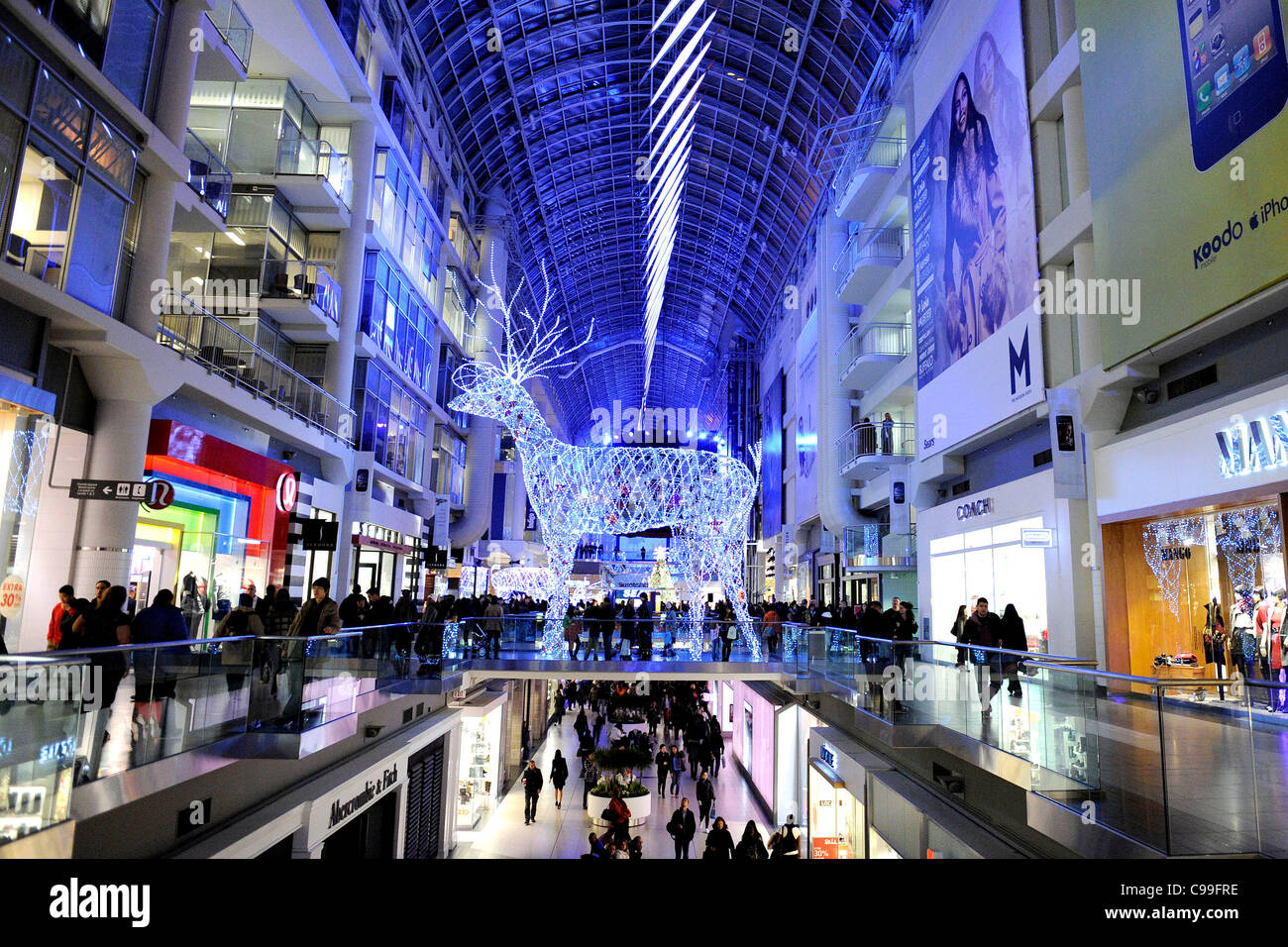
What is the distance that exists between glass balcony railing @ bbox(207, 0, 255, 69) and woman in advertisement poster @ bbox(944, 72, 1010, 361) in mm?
14057

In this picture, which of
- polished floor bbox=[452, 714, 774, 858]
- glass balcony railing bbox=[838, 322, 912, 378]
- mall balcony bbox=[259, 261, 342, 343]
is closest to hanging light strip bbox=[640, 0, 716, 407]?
glass balcony railing bbox=[838, 322, 912, 378]

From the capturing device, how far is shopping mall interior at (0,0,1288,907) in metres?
5.76

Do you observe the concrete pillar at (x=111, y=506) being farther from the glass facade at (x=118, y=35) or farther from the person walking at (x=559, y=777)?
the person walking at (x=559, y=777)

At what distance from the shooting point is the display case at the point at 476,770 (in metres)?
15.6

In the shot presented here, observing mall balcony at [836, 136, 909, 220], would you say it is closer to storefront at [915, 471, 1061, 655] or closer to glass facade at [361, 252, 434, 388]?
storefront at [915, 471, 1061, 655]

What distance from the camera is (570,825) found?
16344mm

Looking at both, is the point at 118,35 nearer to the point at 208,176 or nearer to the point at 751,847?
the point at 208,176

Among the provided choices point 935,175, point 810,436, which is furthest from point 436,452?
point 935,175

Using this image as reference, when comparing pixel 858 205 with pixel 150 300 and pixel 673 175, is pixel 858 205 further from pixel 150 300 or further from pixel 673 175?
pixel 150 300

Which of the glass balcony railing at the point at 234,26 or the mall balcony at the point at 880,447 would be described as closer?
the glass balcony railing at the point at 234,26

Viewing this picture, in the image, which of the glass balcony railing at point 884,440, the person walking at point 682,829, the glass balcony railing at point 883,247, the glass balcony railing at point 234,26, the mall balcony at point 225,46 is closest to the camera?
the mall balcony at point 225,46

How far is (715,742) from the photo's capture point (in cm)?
1958

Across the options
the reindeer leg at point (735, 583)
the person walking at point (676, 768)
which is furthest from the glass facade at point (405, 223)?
the person walking at point (676, 768)

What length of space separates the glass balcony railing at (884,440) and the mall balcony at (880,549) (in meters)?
2.29
